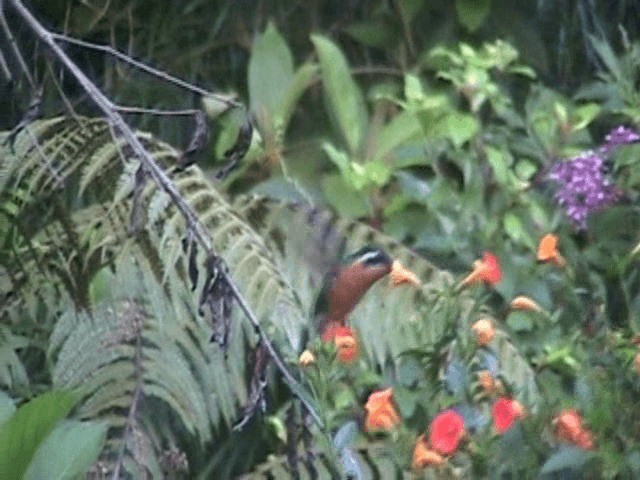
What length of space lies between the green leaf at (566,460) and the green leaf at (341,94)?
1.92 meters

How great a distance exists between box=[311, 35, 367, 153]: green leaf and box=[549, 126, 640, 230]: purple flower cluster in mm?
481

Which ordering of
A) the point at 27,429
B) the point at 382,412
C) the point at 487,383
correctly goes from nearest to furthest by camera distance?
1. the point at 27,429
2. the point at 382,412
3. the point at 487,383

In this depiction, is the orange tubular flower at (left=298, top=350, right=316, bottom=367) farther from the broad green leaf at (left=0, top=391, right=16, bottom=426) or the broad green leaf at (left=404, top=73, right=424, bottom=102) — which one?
the broad green leaf at (left=404, top=73, right=424, bottom=102)

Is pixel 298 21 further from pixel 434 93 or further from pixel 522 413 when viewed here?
pixel 522 413

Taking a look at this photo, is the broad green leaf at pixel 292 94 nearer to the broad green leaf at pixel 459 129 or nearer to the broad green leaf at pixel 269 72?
the broad green leaf at pixel 269 72

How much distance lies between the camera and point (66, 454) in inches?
97.4

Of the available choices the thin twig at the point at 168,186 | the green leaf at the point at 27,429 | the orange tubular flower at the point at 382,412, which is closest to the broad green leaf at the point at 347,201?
the orange tubular flower at the point at 382,412

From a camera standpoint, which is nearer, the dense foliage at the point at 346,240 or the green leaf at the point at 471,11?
the dense foliage at the point at 346,240

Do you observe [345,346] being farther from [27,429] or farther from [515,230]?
[515,230]

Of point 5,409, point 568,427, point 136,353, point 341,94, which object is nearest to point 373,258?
point 136,353

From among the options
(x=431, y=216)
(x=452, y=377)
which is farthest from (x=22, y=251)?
(x=431, y=216)

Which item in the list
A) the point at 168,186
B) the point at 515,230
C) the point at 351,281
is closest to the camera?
the point at 168,186

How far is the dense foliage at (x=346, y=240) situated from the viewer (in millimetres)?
2762

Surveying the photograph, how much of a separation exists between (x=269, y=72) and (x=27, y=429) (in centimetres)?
230
